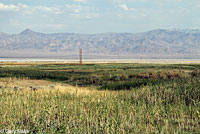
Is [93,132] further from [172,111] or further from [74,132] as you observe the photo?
[172,111]

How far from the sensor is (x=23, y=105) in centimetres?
1384

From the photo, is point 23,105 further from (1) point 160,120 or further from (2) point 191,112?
(2) point 191,112

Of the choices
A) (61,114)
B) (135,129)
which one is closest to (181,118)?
(135,129)

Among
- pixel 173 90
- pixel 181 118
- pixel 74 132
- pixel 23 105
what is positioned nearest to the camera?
pixel 74 132

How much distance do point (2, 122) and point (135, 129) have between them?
5.42m

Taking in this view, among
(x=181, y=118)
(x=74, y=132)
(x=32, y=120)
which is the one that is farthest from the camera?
(x=181, y=118)

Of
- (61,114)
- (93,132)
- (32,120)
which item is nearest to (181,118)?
(93,132)

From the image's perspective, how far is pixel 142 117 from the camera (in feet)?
38.7

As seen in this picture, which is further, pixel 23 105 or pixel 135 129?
pixel 23 105

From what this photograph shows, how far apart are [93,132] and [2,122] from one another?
4.14m

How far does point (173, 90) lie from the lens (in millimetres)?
17312

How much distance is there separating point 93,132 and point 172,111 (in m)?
4.91

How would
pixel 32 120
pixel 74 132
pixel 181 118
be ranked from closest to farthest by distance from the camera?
1. pixel 74 132
2. pixel 32 120
3. pixel 181 118

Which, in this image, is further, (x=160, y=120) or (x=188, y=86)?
(x=188, y=86)
